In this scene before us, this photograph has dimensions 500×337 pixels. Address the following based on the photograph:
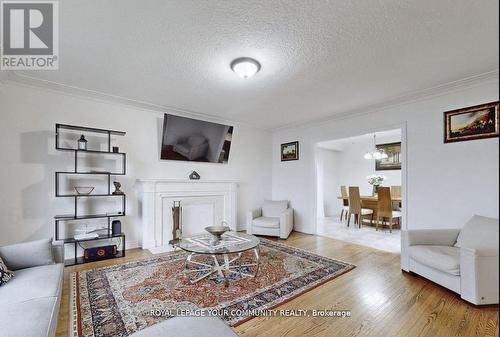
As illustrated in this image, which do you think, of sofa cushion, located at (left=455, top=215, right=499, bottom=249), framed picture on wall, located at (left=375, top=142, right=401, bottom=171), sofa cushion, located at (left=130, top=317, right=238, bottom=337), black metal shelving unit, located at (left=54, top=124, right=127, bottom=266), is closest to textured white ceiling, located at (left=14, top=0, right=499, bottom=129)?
framed picture on wall, located at (left=375, top=142, right=401, bottom=171)

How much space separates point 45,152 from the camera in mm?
3057

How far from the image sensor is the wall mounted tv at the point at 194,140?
13.1ft

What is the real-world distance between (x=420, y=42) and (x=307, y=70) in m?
1.01

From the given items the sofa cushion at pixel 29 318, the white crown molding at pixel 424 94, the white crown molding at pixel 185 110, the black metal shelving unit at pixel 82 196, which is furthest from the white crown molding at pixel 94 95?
the sofa cushion at pixel 29 318

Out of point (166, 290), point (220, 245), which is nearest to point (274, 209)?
point (220, 245)

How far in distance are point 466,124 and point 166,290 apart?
Answer: 8.24 feet

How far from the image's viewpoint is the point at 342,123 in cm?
390

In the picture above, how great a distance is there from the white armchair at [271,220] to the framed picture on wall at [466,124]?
3.58 metres

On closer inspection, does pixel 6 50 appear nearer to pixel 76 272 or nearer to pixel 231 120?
pixel 76 272

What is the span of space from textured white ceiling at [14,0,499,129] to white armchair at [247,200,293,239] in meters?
2.21

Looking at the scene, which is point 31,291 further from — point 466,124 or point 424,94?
point 424,94

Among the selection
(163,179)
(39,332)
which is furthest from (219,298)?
(163,179)

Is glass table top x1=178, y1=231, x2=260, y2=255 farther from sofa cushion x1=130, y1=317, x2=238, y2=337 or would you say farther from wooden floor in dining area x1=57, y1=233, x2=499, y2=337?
sofa cushion x1=130, y1=317, x2=238, y2=337

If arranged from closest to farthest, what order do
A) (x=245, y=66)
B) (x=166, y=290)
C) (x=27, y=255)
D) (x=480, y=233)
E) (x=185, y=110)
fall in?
(x=480, y=233) < (x=27, y=255) < (x=166, y=290) < (x=245, y=66) < (x=185, y=110)
